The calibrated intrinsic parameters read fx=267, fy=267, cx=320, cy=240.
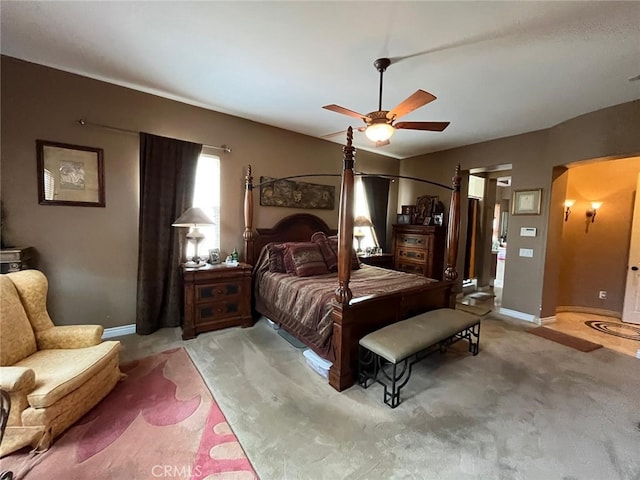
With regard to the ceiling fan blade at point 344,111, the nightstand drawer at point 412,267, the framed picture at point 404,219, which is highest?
the ceiling fan blade at point 344,111

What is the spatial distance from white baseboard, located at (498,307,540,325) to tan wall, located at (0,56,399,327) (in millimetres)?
4594

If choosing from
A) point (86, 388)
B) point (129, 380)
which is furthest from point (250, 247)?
point (86, 388)

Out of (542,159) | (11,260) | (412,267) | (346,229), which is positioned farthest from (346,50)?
(412,267)

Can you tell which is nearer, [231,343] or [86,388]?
[86,388]

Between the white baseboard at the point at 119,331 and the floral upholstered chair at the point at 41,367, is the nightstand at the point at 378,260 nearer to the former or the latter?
the white baseboard at the point at 119,331

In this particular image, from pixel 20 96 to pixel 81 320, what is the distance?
7.66 ft

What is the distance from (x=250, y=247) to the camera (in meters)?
3.87

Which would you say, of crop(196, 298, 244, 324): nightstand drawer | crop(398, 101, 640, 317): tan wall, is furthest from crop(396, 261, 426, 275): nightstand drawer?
crop(196, 298, 244, 324): nightstand drawer

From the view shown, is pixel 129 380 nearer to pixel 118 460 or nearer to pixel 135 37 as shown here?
pixel 118 460

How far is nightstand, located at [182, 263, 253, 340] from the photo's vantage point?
3.13m

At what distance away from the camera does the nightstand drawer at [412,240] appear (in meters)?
5.00

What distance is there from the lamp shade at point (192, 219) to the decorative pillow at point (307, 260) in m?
1.14

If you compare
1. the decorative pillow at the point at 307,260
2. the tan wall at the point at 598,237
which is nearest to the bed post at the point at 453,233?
the decorative pillow at the point at 307,260

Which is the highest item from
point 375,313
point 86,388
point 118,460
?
point 375,313
